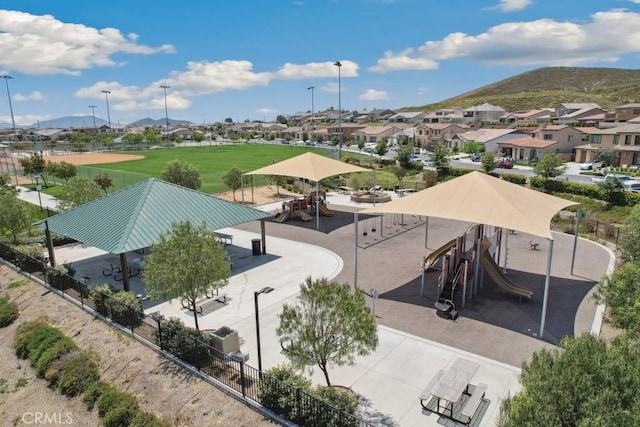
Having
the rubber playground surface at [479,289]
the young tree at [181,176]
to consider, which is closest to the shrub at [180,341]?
the rubber playground surface at [479,289]

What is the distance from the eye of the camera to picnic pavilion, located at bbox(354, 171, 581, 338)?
50.5 feet

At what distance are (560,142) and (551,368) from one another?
73.3m

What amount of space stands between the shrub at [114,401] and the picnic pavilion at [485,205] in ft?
31.5

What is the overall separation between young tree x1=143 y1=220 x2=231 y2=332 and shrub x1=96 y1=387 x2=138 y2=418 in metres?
2.95

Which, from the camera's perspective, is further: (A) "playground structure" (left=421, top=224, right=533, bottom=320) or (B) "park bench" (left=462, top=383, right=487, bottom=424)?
(A) "playground structure" (left=421, top=224, right=533, bottom=320)

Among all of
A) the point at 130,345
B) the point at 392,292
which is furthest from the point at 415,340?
the point at 130,345

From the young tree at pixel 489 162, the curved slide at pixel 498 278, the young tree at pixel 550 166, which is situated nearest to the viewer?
the curved slide at pixel 498 278

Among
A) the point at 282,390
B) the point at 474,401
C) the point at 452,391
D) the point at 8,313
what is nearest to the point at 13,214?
the point at 8,313

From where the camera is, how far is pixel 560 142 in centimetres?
6944

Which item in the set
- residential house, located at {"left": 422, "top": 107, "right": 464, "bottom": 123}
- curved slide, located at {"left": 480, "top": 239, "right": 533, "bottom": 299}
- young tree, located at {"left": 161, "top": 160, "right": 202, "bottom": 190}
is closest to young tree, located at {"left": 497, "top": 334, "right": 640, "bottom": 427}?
curved slide, located at {"left": 480, "top": 239, "right": 533, "bottom": 299}

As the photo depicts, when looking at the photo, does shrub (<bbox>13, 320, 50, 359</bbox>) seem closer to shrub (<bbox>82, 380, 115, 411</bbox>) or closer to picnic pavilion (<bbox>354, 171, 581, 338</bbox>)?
shrub (<bbox>82, 380, 115, 411</bbox>)

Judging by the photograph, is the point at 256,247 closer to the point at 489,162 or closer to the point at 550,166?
the point at 550,166

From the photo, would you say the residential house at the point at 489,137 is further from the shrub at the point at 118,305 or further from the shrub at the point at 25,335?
the shrub at the point at 25,335

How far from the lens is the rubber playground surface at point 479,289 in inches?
570
